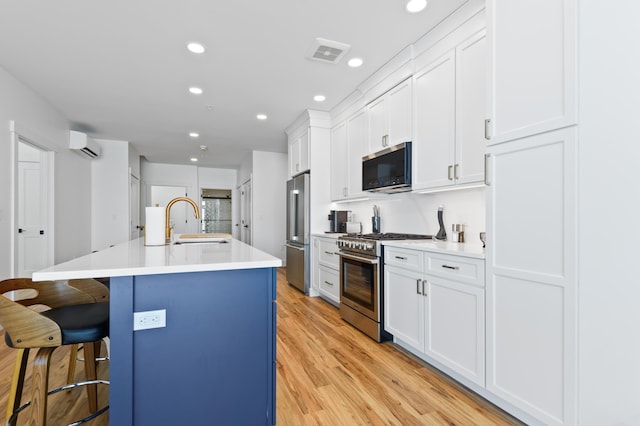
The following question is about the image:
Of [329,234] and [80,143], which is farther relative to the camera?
[80,143]

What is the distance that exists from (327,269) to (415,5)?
109 inches

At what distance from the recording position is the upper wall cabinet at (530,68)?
136 centimetres

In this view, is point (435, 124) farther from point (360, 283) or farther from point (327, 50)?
point (360, 283)

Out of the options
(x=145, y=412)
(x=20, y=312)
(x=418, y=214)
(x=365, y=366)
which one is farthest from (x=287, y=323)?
(x=20, y=312)

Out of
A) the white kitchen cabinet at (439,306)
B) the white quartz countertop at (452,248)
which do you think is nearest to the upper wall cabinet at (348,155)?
the white quartz countertop at (452,248)

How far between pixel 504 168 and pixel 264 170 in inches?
227

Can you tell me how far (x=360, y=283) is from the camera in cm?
292

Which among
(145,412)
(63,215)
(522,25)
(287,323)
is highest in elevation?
(522,25)

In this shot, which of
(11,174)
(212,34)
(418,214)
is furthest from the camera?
(11,174)

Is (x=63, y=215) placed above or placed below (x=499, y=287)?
above

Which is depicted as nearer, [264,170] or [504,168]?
[504,168]

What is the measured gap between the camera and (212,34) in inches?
98.9

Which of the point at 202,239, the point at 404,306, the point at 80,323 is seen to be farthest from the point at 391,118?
the point at 80,323

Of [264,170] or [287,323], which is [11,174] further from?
[264,170]
